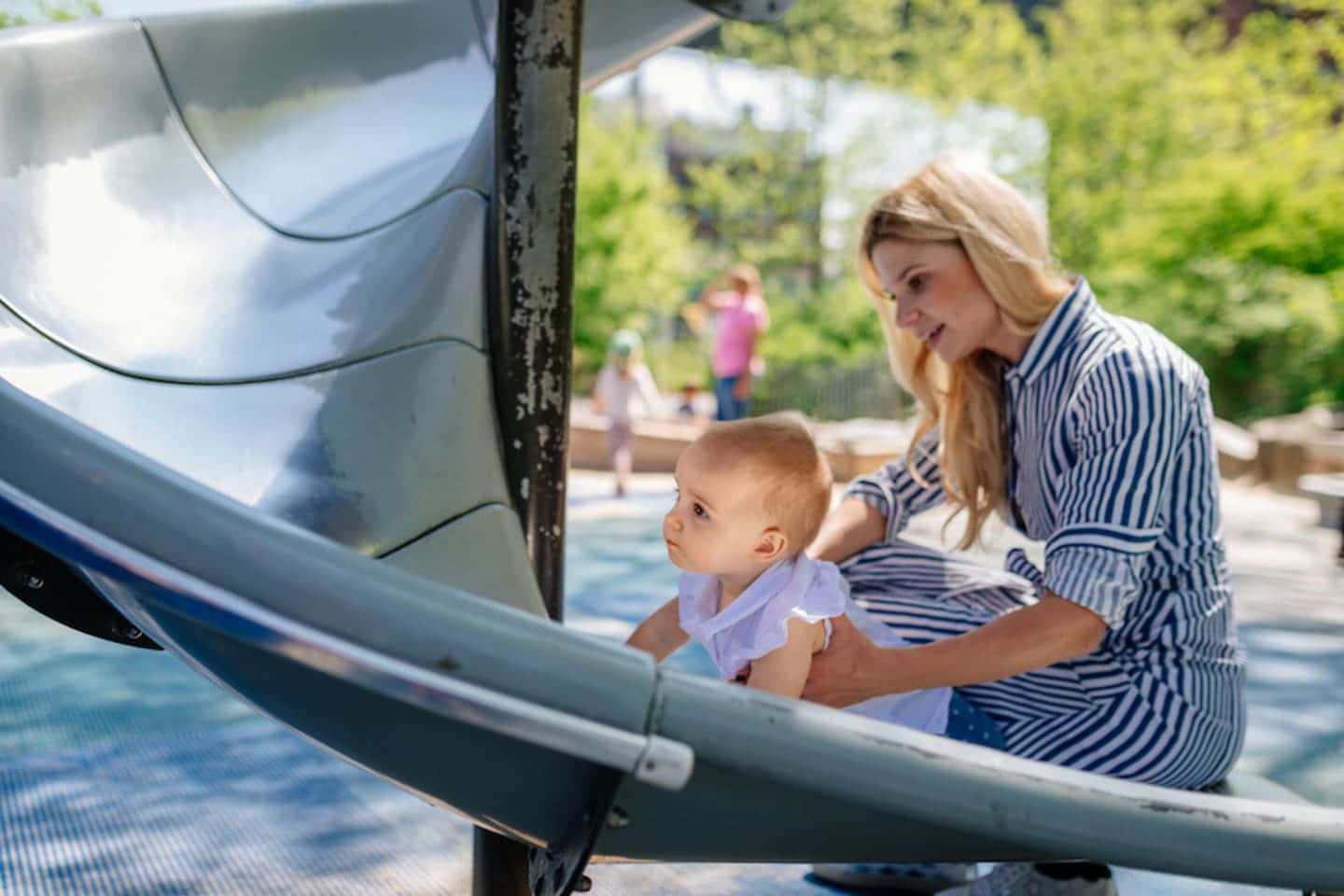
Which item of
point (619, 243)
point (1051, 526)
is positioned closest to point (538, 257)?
point (1051, 526)

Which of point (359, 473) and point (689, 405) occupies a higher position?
point (359, 473)

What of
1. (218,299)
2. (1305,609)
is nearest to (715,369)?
(1305,609)

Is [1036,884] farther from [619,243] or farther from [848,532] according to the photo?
[619,243]

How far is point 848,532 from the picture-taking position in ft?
6.88

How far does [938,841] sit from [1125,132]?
1581cm

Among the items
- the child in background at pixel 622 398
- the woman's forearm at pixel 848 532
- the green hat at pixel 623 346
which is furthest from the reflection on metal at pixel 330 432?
the green hat at pixel 623 346

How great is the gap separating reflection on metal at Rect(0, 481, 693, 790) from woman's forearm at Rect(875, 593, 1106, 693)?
741 millimetres

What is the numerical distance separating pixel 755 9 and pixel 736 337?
5769 mm

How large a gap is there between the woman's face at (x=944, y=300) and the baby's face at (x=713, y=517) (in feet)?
1.73

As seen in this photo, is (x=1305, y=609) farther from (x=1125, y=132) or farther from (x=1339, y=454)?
(x=1125, y=132)

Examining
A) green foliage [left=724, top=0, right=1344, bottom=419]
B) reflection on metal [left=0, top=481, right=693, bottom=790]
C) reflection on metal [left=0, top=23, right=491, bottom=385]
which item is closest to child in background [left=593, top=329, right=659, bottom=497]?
reflection on metal [left=0, top=23, right=491, bottom=385]

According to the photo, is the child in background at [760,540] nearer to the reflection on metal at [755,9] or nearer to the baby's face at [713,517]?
the baby's face at [713,517]

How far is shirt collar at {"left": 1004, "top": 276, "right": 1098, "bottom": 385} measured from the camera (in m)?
1.85

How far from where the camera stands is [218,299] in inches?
91.4
